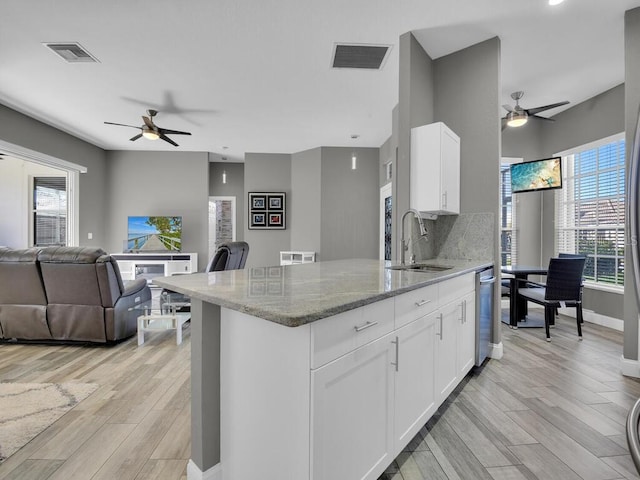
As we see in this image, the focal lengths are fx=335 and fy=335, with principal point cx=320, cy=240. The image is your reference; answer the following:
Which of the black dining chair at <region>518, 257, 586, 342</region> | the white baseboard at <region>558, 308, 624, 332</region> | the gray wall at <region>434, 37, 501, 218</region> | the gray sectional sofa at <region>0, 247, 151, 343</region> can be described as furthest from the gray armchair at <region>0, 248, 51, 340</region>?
the white baseboard at <region>558, 308, 624, 332</region>

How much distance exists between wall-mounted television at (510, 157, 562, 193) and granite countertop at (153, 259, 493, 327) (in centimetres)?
388

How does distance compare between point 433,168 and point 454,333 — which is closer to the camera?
point 454,333

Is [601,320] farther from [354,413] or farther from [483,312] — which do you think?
[354,413]

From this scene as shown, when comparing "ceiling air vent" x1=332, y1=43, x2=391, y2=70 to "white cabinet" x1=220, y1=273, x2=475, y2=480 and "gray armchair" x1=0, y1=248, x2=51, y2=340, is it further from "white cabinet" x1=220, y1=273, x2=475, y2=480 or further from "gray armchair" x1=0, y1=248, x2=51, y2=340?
"gray armchair" x1=0, y1=248, x2=51, y2=340

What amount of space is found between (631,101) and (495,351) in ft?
7.61

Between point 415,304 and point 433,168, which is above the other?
point 433,168

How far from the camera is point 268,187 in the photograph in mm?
7367

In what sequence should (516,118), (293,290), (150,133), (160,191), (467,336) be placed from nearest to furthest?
(293,290) < (467,336) < (516,118) < (150,133) < (160,191)

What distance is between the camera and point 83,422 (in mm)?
1970

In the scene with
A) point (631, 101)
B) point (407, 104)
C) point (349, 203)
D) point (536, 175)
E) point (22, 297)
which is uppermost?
point (407, 104)

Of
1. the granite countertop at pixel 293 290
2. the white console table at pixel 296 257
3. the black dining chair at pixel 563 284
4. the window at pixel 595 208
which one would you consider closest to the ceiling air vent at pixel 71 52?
the granite countertop at pixel 293 290

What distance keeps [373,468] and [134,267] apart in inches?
269

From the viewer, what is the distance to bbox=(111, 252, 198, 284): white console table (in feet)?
22.4

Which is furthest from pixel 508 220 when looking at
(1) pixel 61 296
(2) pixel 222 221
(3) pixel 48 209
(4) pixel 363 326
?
(3) pixel 48 209
